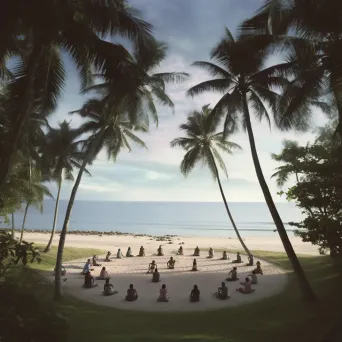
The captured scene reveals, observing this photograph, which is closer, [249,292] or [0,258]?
[0,258]

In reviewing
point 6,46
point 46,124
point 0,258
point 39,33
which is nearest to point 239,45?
point 39,33

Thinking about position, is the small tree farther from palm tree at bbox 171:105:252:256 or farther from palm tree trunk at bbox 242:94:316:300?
palm tree at bbox 171:105:252:256

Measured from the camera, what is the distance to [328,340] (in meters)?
7.63

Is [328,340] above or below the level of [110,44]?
below

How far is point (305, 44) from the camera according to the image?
38.1ft

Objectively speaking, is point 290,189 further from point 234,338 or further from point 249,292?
point 234,338

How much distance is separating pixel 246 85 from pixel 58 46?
29.9 feet

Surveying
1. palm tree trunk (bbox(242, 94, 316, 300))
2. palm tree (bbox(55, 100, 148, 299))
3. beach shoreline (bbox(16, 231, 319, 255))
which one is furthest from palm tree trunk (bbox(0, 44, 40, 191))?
beach shoreline (bbox(16, 231, 319, 255))

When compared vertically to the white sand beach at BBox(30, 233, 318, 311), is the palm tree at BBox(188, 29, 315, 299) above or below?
above

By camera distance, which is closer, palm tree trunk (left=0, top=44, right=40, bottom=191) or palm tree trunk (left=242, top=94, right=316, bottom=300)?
palm tree trunk (left=0, top=44, right=40, bottom=191)

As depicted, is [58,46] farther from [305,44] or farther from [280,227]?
[280,227]

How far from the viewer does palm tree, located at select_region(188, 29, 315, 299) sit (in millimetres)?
13375

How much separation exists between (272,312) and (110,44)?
38.8 feet

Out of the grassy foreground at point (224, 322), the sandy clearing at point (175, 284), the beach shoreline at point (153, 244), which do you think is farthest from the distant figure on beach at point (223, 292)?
the beach shoreline at point (153, 244)
